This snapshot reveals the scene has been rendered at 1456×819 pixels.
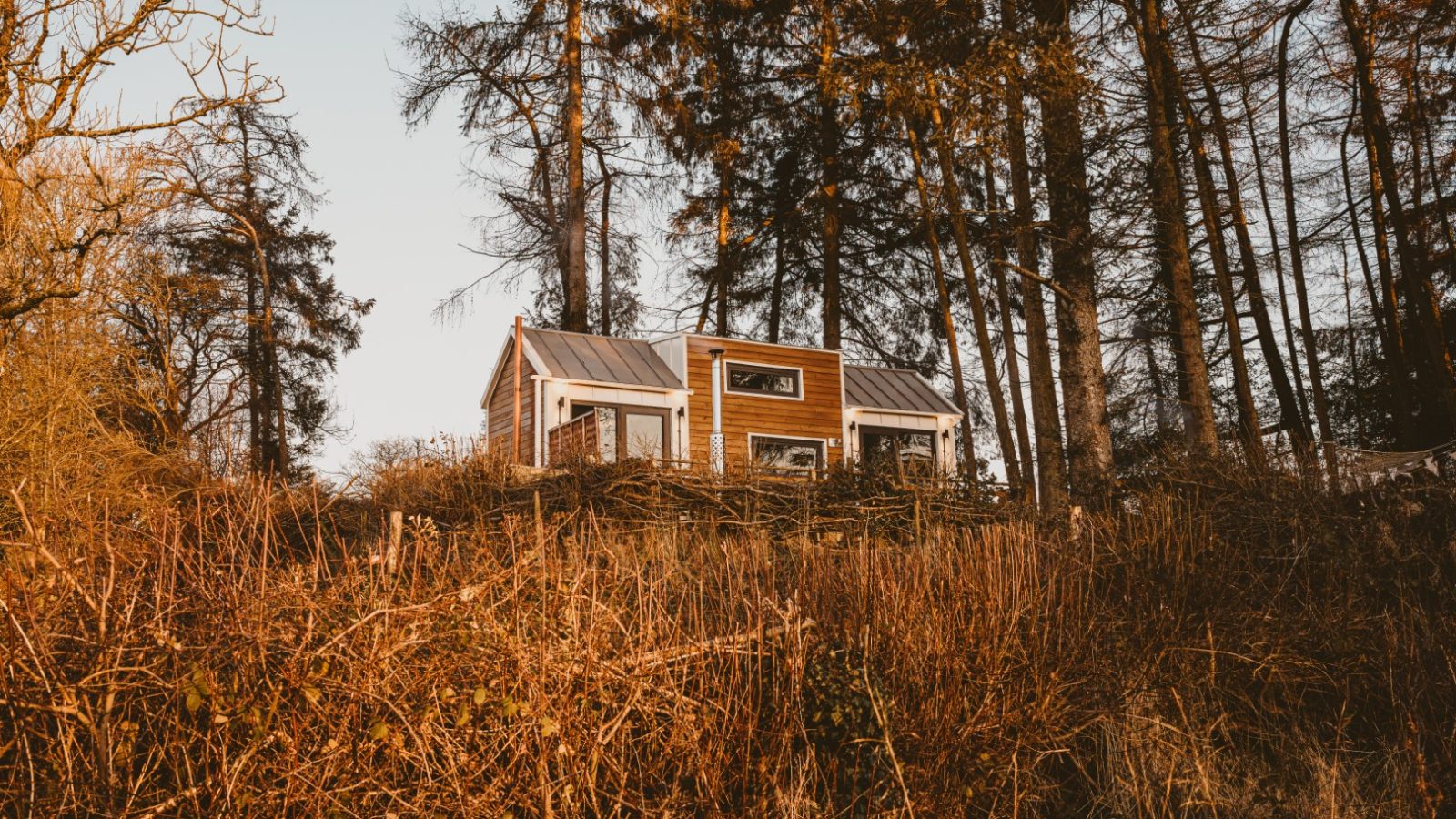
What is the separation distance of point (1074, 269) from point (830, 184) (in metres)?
10.6

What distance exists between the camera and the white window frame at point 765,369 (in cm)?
2036

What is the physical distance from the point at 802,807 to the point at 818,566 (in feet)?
5.40

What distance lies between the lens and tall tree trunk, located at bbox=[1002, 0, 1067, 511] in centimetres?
1177

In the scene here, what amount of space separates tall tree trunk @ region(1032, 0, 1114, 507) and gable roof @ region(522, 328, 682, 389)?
8732 mm

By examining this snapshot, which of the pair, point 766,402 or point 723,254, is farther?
point 723,254

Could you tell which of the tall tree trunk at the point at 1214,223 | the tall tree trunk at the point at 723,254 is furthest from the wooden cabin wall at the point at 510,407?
the tall tree trunk at the point at 1214,223

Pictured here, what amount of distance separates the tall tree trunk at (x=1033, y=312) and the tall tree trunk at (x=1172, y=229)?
4.12 feet

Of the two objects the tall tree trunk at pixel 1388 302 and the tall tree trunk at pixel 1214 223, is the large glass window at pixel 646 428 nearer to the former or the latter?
the tall tree trunk at pixel 1214 223

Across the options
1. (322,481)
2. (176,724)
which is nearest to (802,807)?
(176,724)

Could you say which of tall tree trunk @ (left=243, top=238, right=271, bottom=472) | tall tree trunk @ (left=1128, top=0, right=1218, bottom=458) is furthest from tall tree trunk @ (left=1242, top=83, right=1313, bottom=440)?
tall tree trunk @ (left=243, top=238, right=271, bottom=472)

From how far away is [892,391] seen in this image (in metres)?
22.5

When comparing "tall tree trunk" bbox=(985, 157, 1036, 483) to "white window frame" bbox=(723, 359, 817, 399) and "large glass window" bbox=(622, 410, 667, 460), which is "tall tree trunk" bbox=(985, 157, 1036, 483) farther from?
"large glass window" bbox=(622, 410, 667, 460)

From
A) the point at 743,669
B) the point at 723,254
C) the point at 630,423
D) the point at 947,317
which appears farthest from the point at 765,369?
the point at 743,669

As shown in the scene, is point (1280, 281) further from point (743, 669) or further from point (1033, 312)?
point (743, 669)
